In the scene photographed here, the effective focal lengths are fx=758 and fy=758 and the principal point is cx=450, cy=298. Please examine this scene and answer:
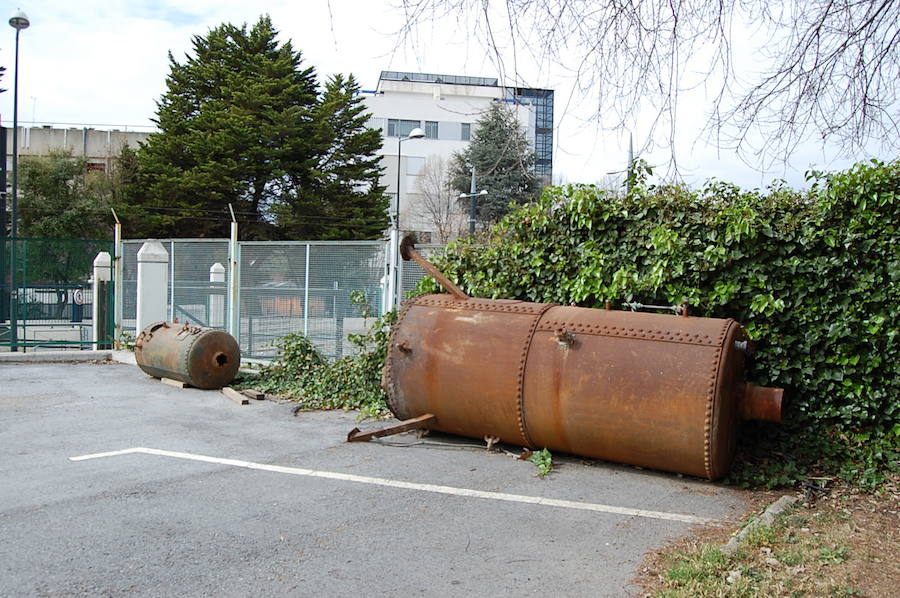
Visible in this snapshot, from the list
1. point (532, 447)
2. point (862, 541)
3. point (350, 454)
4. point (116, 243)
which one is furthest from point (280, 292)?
point (862, 541)

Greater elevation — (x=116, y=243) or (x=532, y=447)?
(x=116, y=243)

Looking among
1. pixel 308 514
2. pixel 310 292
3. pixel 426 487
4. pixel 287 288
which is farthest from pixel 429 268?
pixel 287 288

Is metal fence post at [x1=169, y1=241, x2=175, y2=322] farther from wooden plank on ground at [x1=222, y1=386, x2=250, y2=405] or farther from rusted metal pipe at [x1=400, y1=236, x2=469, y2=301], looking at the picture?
rusted metal pipe at [x1=400, y1=236, x2=469, y2=301]

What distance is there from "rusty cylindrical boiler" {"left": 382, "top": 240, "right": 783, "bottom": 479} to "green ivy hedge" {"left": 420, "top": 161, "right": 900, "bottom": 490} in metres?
0.65

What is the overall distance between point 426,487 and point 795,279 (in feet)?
12.2

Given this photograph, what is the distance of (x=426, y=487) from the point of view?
20.0ft

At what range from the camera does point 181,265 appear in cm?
1522

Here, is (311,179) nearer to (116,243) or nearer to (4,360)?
(116,243)

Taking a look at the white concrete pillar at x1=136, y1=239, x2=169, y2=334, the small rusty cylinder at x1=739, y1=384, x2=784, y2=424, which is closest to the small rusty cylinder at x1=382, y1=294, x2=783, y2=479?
the small rusty cylinder at x1=739, y1=384, x2=784, y2=424

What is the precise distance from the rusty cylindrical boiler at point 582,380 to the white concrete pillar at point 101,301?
9.63 m

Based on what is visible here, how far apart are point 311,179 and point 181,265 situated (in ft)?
A: 62.1

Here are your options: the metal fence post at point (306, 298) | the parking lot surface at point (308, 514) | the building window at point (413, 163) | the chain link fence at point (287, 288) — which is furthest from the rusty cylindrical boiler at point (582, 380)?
the building window at point (413, 163)

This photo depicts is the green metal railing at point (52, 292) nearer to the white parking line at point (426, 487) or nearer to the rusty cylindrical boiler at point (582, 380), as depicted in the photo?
the white parking line at point (426, 487)

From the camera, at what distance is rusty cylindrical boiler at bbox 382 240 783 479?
19.7ft
